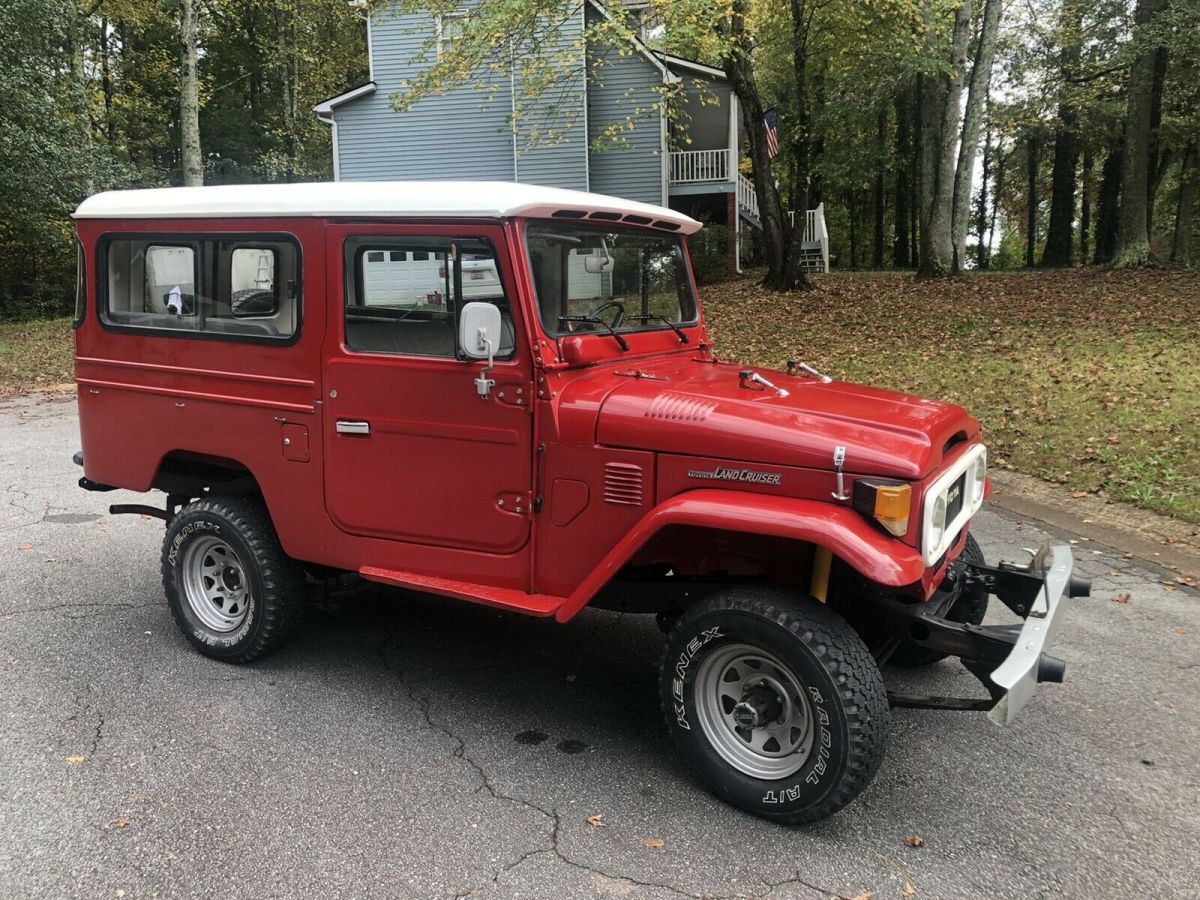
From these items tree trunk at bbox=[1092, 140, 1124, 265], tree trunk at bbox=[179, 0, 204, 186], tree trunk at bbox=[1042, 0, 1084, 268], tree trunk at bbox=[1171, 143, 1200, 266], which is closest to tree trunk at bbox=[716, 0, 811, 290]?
tree trunk at bbox=[1171, 143, 1200, 266]

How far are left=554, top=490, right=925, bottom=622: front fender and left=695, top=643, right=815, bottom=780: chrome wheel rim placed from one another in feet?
1.52

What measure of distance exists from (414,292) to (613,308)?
89cm

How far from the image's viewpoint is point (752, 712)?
10.0 ft

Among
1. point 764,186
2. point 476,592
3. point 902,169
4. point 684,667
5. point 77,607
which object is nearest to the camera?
point 684,667

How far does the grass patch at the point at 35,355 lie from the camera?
13.7 metres

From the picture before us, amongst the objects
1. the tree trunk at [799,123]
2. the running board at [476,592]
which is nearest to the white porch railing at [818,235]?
the tree trunk at [799,123]

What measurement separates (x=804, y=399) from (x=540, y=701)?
1782 mm

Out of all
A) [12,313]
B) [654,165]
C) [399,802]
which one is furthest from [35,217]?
[399,802]

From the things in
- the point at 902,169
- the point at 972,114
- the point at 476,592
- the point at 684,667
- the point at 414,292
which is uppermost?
the point at 902,169

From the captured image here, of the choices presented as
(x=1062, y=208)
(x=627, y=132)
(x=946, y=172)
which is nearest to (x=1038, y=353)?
(x=946, y=172)

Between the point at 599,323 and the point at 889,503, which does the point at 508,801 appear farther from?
the point at 599,323

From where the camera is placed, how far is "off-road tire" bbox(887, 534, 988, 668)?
12.6 feet

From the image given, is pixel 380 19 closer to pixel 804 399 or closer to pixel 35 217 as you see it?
pixel 35 217

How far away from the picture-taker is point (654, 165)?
21.7 m
